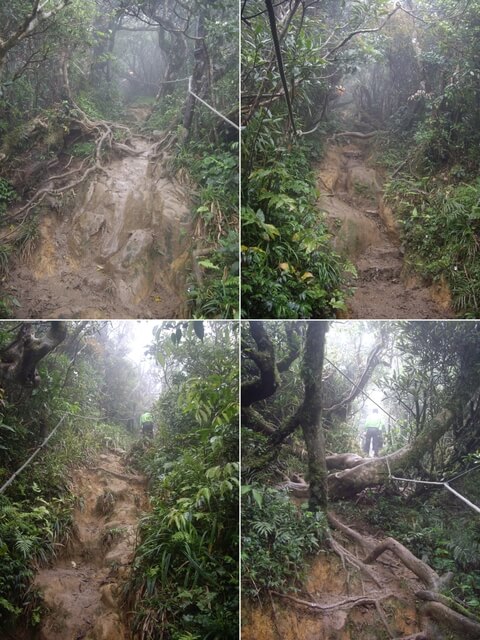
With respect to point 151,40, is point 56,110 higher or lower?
lower

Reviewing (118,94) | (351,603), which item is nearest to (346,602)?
(351,603)

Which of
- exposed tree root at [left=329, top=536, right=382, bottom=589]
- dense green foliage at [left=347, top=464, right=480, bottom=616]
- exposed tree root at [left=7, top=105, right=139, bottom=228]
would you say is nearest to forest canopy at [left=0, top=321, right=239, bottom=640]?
exposed tree root at [left=329, top=536, right=382, bottom=589]

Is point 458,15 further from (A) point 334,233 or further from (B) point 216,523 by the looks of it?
(B) point 216,523

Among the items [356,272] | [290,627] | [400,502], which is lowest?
[290,627]

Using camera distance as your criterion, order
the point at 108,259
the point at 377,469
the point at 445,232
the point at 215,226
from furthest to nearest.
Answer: the point at 445,232 < the point at 377,469 < the point at 215,226 < the point at 108,259

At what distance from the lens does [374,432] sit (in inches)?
95.0

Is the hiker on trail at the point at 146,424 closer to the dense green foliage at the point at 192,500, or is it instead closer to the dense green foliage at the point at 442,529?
the dense green foliage at the point at 192,500

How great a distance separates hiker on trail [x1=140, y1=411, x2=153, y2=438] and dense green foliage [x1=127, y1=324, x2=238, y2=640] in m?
0.05

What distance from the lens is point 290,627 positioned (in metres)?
2.23

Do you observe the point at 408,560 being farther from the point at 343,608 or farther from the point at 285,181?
the point at 285,181

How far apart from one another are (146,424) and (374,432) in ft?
4.00

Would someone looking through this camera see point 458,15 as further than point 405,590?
Yes

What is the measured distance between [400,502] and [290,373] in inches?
34.6

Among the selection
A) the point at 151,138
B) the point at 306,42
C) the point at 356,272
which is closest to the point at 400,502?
the point at 356,272
